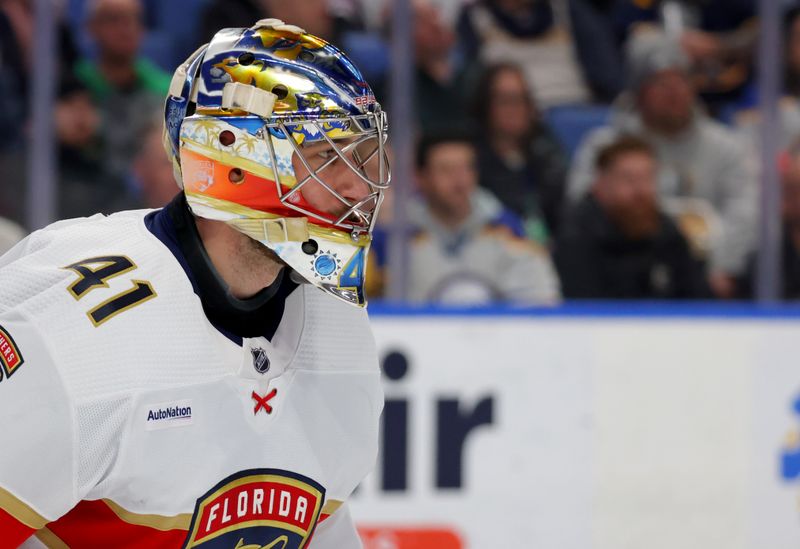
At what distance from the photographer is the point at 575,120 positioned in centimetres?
367

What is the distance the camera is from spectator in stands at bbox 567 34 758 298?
3.62m

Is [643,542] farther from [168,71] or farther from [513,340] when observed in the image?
Answer: [168,71]

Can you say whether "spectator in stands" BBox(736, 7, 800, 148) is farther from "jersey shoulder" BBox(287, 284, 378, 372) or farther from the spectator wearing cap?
"jersey shoulder" BBox(287, 284, 378, 372)

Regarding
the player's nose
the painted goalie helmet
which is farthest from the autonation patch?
the player's nose

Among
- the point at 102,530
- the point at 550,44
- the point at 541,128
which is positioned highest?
the point at 550,44

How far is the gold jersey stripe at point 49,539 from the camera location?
1519 mm

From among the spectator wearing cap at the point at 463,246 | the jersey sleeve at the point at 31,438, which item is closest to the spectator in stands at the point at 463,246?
the spectator wearing cap at the point at 463,246

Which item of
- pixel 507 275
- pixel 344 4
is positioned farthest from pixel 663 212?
pixel 344 4

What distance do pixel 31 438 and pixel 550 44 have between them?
255 centimetres

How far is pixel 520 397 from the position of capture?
133 inches

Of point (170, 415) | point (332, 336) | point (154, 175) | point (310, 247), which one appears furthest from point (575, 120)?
point (170, 415)

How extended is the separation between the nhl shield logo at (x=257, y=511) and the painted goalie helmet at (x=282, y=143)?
250 millimetres

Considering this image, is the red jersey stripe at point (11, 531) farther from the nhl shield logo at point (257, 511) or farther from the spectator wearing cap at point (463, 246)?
the spectator wearing cap at point (463, 246)

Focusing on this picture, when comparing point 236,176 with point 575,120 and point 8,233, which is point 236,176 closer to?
point 8,233
